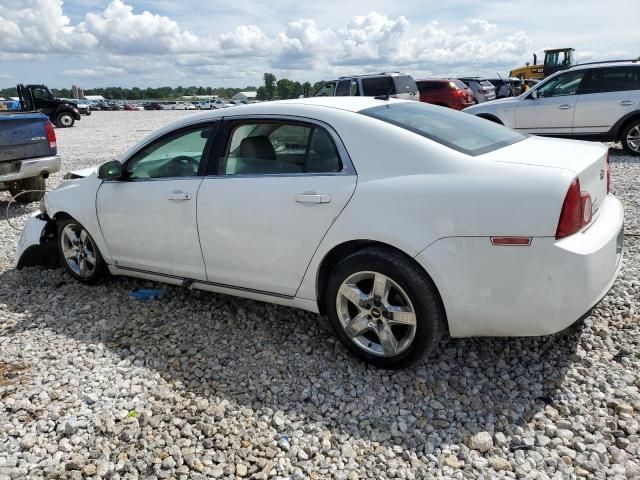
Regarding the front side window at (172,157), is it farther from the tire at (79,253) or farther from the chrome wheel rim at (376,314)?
the chrome wheel rim at (376,314)

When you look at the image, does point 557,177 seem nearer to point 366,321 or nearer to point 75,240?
point 366,321

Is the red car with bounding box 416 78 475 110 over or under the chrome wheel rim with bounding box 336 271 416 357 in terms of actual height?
over

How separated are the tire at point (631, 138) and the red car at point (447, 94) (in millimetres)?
9292

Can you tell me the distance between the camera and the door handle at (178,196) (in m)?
3.71

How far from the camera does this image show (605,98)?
9961 mm

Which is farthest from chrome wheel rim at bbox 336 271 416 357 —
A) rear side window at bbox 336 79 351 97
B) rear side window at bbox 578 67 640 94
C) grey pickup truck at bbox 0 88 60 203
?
rear side window at bbox 336 79 351 97

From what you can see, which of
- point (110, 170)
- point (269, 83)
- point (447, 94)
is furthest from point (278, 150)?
point (269, 83)

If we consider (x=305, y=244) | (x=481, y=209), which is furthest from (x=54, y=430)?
(x=481, y=209)

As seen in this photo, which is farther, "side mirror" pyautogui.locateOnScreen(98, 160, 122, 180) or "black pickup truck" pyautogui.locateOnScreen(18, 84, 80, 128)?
"black pickup truck" pyautogui.locateOnScreen(18, 84, 80, 128)

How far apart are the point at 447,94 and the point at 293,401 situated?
17992mm

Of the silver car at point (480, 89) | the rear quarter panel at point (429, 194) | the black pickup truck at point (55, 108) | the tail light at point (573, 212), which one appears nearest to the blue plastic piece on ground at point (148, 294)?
the rear quarter panel at point (429, 194)

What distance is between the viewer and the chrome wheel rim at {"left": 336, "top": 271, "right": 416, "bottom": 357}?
9.84 ft

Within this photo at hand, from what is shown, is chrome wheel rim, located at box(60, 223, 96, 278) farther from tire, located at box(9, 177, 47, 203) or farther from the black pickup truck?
the black pickup truck

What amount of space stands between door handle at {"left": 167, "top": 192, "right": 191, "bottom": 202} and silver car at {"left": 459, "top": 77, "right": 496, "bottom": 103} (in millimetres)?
18728
